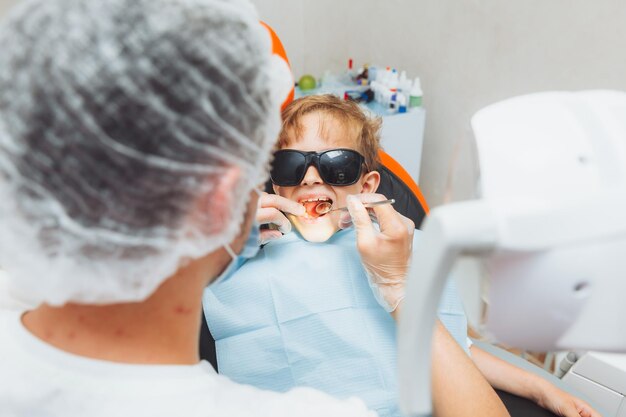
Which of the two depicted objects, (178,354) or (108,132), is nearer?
(108,132)

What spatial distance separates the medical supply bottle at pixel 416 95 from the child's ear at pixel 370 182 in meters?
1.07

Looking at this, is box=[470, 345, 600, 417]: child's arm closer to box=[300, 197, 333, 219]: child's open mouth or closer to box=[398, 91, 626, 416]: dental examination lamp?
box=[300, 197, 333, 219]: child's open mouth

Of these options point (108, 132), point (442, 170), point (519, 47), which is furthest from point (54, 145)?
point (442, 170)

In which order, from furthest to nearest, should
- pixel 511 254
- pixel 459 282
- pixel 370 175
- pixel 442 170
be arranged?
1. pixel 442 170
2. pixel 370 175
3. pixel 459 282
4. pixel 511 254

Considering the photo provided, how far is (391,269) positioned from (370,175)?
17.3 inches

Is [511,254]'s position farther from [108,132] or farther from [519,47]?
[519,47]

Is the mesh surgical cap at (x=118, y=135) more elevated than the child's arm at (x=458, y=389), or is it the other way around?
the mesh surgical cap at (x=118, y=135)

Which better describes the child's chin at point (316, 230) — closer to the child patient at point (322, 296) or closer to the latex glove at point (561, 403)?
the child patient at point (322, 296)

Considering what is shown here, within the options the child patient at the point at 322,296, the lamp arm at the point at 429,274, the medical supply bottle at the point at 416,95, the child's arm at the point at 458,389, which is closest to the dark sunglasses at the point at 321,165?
the child patient at the point at 322,296

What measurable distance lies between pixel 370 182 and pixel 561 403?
2.46 ft

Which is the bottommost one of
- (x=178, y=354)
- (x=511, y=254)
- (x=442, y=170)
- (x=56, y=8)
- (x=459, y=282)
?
(x=442, y=170)

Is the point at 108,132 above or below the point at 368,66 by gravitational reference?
above

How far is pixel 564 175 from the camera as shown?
0.51 meters

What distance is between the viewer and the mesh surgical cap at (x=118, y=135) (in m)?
0.54
